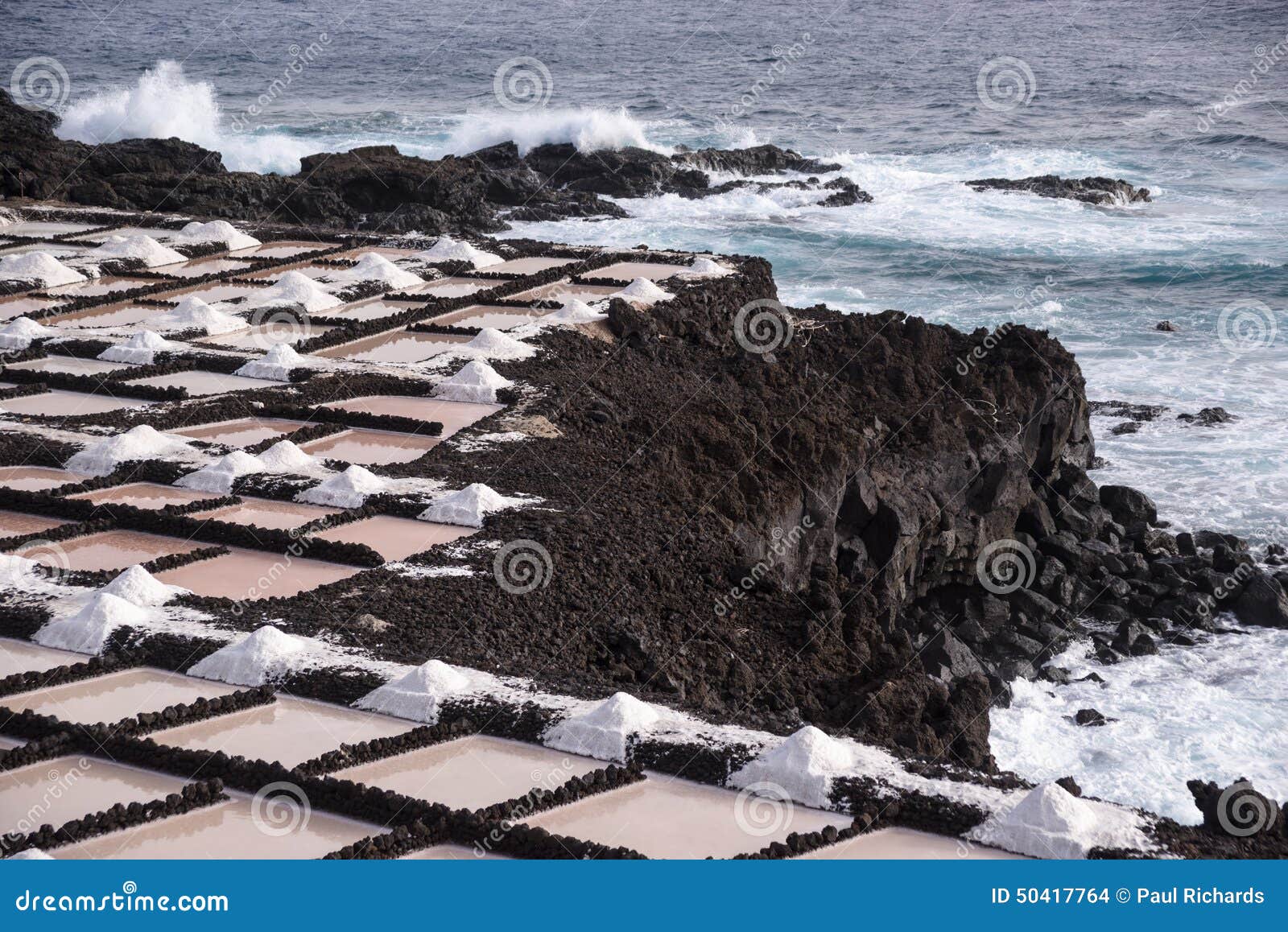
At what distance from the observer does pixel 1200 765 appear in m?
12.6

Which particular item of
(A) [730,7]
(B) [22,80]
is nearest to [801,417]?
(B) [22,80]

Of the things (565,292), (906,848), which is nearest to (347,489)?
(906,848)

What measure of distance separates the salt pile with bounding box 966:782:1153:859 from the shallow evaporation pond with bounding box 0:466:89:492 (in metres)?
8.57

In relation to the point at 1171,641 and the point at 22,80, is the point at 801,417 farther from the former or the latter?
the point at 22,80

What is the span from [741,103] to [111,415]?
1715 inches

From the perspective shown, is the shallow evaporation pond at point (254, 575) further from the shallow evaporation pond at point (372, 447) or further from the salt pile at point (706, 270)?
the salt pile at point (706, 270)

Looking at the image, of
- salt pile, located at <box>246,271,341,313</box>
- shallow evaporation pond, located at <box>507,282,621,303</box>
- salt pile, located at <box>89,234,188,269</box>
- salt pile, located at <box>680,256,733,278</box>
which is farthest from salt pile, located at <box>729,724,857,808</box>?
salt pile, located at <box>89,234,188,269</box>

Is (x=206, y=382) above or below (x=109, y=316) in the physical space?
below

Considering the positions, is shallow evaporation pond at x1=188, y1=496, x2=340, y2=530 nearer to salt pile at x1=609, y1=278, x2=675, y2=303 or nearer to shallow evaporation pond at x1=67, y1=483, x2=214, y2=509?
shallow evaporation pond at x1=67, y1=483, x2=214, y2=509

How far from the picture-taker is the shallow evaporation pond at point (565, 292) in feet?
58.5

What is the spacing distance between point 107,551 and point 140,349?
205 inches

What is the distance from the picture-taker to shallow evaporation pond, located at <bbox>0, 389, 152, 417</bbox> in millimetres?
14039

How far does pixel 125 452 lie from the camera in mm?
12391

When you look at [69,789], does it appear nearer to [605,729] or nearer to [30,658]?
[30,658]
